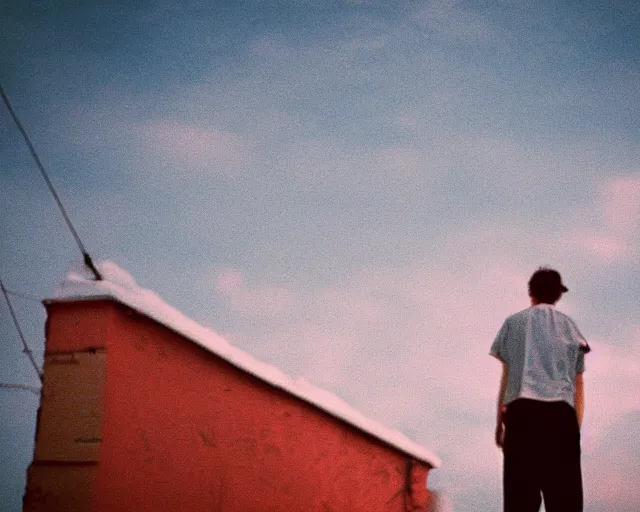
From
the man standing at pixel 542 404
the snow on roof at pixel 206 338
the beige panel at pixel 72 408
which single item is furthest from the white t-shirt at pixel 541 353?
the beige panel at pixel 72 408

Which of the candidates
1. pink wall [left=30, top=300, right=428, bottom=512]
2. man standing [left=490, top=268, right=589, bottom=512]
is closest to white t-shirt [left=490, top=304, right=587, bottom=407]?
man standing [left=490, top=268, right=589, bottom=512]

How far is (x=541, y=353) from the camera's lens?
371 centimetres

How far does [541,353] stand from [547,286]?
1.35ft

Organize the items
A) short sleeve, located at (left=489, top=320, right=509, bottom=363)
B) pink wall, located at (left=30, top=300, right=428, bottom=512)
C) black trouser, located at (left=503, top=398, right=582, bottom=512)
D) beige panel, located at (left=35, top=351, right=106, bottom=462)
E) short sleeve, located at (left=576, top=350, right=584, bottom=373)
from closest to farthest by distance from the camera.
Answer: beige panel, located at (left=35, top=351, right=106, bottom=462) < pink wall, located at (left=30, top=300, right=428, bottom=512) < black trouser, located at (left=503, top=398, right=582, bottom=512) < short sleeve, located at (left=576, top=350, right=584, bottom=373) < short sleeve, located at (left=489, top=320, right=509, bottom=363)

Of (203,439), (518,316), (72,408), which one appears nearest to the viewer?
(72,408)

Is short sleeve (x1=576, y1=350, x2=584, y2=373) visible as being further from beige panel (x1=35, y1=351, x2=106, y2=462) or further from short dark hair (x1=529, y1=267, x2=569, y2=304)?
beige panel (x1=35, y1=351, x2=106, y2=462)

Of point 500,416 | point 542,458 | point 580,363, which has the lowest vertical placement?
point 542,458

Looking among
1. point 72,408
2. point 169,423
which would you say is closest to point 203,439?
point 169,423

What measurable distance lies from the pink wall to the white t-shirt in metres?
1.15

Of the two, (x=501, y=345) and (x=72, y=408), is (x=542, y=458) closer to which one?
(x=501, y=345)

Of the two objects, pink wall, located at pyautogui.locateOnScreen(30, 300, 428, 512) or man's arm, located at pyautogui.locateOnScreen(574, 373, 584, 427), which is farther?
man's arm, located at pyautogui.locateOnScreen(574, 373, 584, 427)

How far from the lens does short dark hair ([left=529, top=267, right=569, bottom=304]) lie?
3.91 m

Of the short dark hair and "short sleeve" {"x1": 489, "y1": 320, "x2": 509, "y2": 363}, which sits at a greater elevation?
the short dark hair

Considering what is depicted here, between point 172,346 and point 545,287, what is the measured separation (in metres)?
2.01
